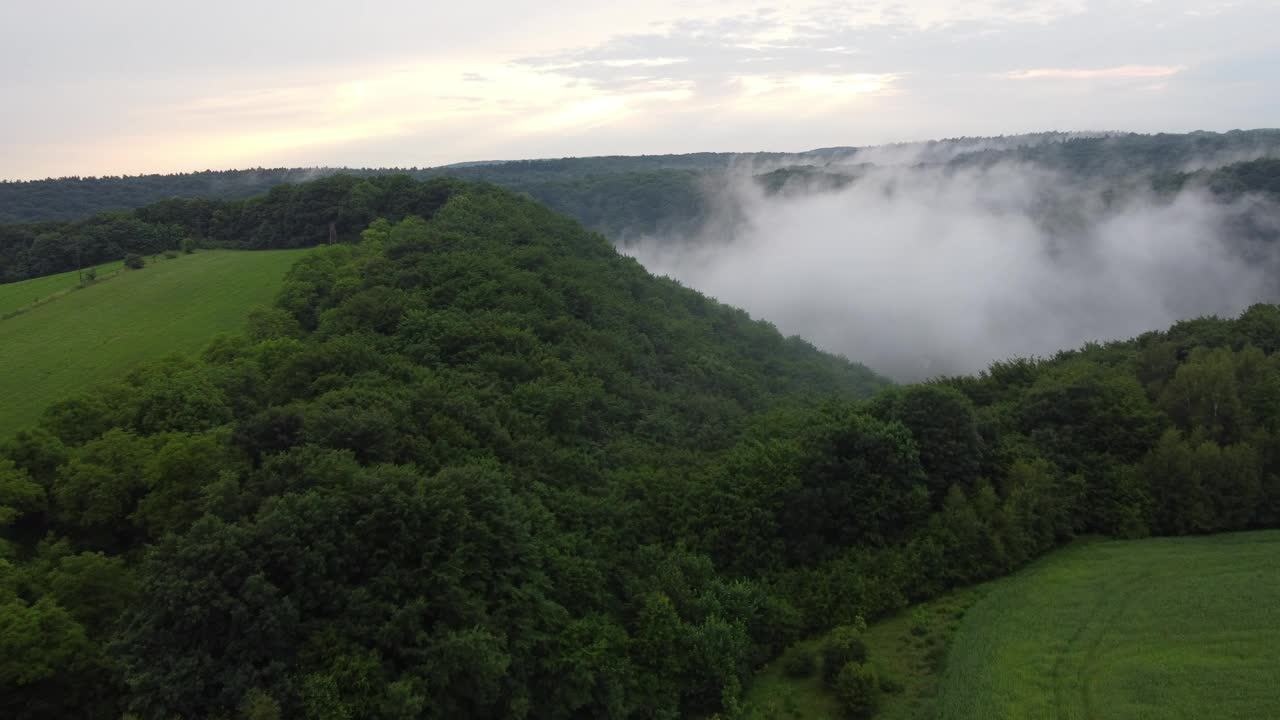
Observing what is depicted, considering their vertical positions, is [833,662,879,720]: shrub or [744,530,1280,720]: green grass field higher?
[744,530,1280,720]: green grass field

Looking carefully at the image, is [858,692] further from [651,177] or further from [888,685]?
[651,177]

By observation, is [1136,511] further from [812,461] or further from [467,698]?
[467,698]

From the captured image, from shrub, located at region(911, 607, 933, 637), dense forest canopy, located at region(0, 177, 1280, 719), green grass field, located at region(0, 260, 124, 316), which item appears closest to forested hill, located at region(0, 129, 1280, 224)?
green grass field, located at region(0, 260, 124, 316)

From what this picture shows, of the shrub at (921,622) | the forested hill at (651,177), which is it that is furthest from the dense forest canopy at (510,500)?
the forested hill at (651,177)

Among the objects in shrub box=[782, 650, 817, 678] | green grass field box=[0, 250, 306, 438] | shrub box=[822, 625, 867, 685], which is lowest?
shrub box=[782, 650, 817, 678]

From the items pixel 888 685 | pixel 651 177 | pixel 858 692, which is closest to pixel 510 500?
pixel 858 692

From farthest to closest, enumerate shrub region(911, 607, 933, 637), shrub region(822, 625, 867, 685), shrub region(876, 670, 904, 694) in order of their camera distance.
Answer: shrub region(911, 607, 933, 637) < shrub region(822, 625, 867, 685) < shrub region(876, 670, 904, 694)

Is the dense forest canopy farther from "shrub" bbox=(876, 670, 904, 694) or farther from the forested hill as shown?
the forested hill
